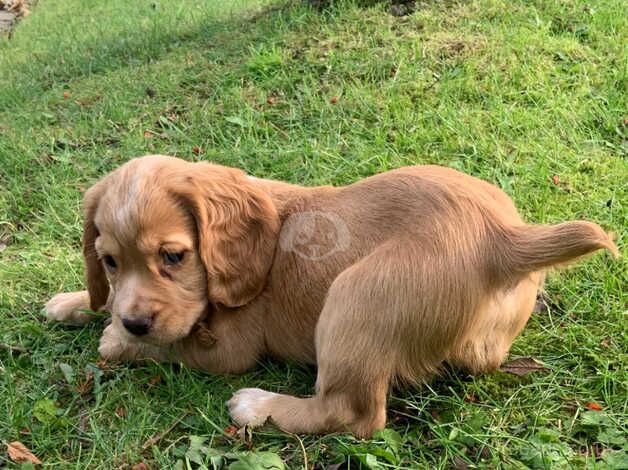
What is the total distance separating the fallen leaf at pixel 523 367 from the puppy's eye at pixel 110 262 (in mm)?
1840

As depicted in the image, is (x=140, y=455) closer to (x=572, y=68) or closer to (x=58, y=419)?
(x=58, y=419)

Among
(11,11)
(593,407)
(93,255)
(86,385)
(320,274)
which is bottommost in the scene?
(593,407)

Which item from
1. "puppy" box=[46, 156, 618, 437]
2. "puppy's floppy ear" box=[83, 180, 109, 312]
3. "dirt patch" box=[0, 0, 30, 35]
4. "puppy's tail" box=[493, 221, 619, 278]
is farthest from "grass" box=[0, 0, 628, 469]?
"dirt patch" box=[0, 0, 30, 35]

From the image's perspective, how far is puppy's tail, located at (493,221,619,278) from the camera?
2.28m

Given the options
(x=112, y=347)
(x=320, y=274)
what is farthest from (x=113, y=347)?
(x=320, y=274)

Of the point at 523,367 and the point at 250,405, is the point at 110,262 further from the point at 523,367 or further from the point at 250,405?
the point at 523,367

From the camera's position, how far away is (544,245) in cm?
237

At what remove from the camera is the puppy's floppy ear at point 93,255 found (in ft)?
9.59

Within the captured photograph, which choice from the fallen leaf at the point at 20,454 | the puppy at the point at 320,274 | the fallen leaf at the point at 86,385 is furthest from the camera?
the fallen leaf at the point at 86,385

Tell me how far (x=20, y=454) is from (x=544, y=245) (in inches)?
91.3

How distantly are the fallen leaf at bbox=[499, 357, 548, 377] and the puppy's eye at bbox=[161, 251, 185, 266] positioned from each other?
1.57 meters

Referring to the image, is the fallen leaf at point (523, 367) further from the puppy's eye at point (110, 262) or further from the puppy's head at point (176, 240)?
the puppy's eye at point (110, 262)

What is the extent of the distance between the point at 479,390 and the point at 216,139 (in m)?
3.07

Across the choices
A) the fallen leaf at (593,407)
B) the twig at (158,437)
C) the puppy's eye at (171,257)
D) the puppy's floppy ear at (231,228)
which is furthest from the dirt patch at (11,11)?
the fallen leaf at (593,407)
